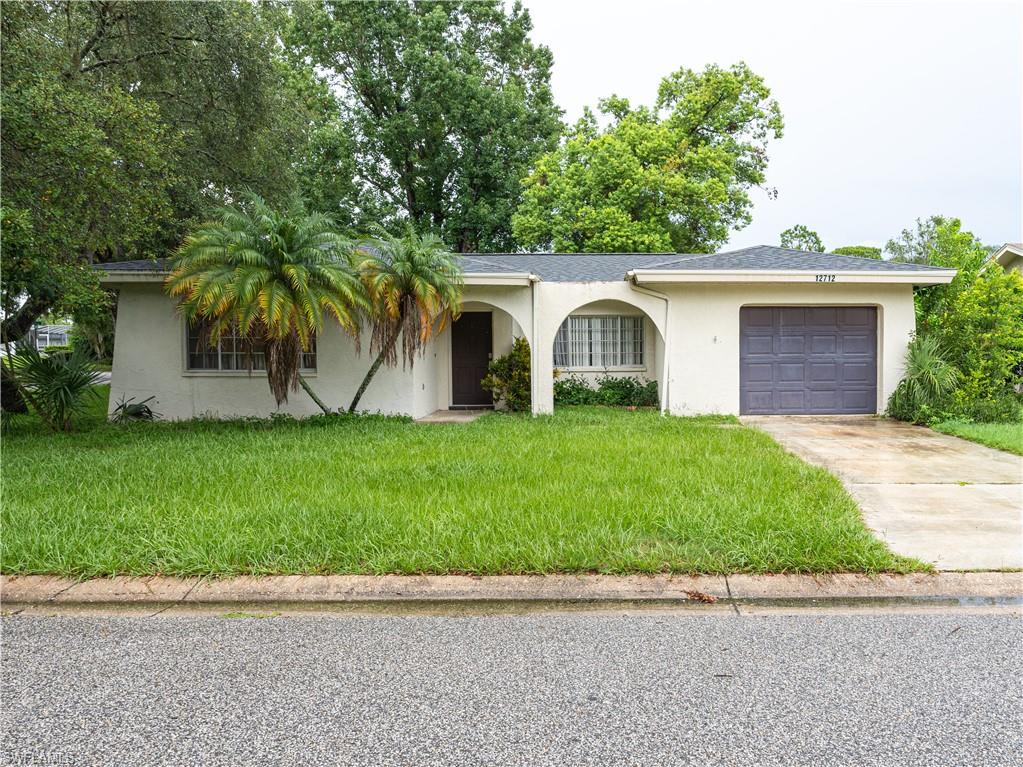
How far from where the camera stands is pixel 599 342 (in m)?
13.9

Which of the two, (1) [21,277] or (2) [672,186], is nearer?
(1) [21,277]

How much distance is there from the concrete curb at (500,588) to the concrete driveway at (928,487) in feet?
1.21

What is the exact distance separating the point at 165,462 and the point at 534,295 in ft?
22.0

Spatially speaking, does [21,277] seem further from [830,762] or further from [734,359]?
[734,359]

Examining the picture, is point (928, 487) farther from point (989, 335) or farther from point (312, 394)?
point (312, 394)

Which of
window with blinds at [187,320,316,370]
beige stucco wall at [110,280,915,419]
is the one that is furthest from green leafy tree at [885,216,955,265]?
window with blinds at [187,320,316,370]

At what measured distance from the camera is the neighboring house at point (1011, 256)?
18.3 metres

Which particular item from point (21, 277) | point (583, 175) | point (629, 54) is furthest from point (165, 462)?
point (629, 54)

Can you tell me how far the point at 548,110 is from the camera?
26.1 meters

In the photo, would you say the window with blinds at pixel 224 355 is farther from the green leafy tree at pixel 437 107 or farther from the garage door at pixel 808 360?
the green leafy tree at pixel 437 107

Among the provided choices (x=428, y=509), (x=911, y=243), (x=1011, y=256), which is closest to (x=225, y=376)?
(x=428, y=509)

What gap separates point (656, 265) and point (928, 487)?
776 centimetres

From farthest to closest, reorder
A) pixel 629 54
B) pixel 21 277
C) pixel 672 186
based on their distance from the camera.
A: pixel 629 54 → pixel 672 186 → pixel 21 277

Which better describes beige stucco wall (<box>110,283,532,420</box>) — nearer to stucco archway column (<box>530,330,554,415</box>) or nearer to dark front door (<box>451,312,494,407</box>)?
stucco archway column (<box>530,330,554,415</box>)
